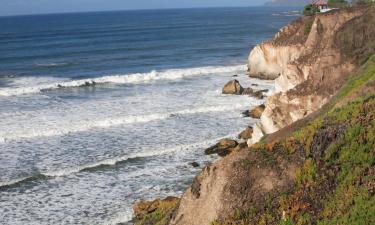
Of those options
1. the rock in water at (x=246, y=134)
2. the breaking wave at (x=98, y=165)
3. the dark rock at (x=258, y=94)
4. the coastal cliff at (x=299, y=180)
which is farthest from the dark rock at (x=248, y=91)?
the coastal cliff at (x=299, y=180)

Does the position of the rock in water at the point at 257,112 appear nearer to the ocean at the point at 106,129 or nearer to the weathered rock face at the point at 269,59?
the ocean at the point at 106,129

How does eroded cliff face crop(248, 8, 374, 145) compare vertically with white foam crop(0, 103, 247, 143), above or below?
above

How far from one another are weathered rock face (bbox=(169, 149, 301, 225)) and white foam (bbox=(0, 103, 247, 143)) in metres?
24.5

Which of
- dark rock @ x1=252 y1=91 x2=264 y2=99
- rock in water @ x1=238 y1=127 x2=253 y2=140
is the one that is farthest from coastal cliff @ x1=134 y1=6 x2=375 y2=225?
dark rock @ x1=252 y1=91 x2=264 y2=99

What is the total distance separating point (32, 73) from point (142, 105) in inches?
1184

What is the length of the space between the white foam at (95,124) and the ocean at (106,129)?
0.07m

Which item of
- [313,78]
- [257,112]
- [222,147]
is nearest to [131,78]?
[257,112]

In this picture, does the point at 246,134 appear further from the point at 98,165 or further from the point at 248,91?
the point at 248,91

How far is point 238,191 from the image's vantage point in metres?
13.0

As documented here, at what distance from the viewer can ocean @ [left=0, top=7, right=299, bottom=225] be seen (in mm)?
24641

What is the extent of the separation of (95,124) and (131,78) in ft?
77.3

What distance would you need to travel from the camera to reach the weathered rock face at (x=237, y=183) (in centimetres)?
1289

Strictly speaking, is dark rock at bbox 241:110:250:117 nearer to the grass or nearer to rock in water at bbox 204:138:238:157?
rock in water at bbox 204:138:238:157

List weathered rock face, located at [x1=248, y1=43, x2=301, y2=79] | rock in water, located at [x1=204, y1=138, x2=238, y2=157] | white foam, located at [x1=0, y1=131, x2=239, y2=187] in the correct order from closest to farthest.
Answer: white foam, located at [x1=0, y1=131, x2=239, y2=187] → rock in water, located at [x1=204, y1=138, x2=238, y2=157] → weathered rock face, located at [x1=248, y1=43, x2=301, y2=79]
